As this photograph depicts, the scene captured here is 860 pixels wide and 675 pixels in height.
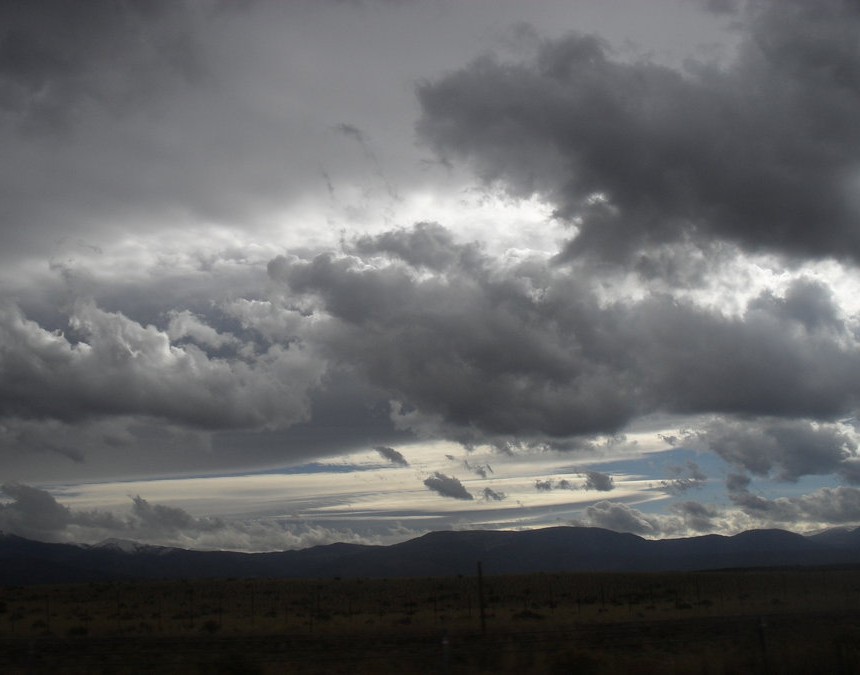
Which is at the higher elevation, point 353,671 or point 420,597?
point 353,671

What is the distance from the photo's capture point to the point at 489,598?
271 ft

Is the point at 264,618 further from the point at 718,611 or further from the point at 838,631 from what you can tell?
the point at 838,631

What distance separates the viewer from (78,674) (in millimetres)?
27719

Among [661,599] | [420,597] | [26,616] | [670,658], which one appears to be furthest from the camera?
[420,597]

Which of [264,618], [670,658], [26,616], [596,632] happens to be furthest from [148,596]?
[670,658]

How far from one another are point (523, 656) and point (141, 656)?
49.5 ft

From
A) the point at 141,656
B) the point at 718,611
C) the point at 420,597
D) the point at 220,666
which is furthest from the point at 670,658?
the point at 420,597

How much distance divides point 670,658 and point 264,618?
38.2 meters

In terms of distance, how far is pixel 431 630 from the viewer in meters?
46.1

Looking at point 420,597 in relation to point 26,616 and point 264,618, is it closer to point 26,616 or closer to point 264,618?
point 264,618

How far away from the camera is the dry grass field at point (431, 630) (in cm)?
2864

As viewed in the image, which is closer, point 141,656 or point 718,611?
point 141,656

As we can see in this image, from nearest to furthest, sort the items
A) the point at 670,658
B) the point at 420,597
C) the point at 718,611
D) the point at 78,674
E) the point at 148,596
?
the point at 78,674, the point at 670,658, the point at 718,611, the point at 420,597, the point at 148,596

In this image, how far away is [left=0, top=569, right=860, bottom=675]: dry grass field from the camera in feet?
94.0
